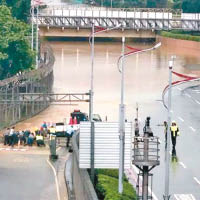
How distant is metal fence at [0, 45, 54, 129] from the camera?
186ft

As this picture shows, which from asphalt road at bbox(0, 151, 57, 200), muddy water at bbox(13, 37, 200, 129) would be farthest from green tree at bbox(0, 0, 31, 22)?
asphalt road at bbox(0, 151, 57, 200)

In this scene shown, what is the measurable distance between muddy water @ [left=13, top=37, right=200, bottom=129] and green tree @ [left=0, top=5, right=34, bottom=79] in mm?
5008

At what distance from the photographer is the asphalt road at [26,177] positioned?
127 feet

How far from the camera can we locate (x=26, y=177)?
4228 cm

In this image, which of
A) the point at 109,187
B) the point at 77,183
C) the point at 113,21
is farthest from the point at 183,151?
the point at 113,21

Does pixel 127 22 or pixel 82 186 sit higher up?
pixel 127 22

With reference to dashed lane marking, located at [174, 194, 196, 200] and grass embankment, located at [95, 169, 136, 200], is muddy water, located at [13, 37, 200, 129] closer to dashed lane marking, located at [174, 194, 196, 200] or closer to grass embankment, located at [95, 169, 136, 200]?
dashed lane marking, located at [174, 194, 196, 200]

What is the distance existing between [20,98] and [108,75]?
37.6 meters

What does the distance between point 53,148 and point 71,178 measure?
5.52 metres

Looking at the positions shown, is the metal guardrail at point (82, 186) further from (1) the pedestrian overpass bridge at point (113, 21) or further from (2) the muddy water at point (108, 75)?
(1) the pedestrian overpass bridge at point (113, 21)

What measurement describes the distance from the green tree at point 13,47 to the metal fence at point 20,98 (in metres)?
4.30

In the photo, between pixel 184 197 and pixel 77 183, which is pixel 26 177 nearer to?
pixel 77 183

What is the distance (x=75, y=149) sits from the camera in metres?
38.3

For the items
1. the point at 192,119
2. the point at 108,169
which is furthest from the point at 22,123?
the point at 108,169
